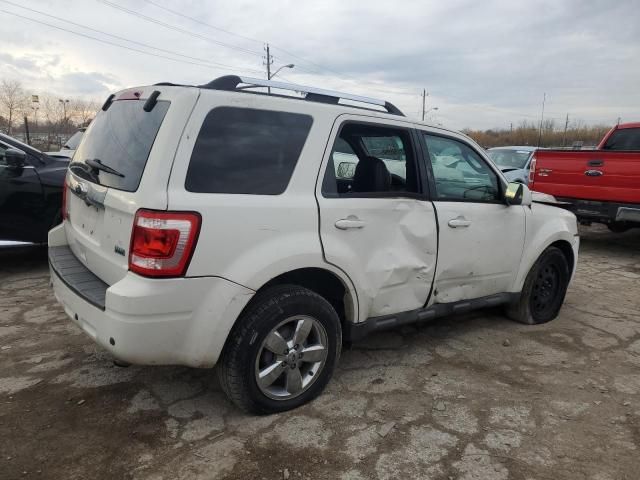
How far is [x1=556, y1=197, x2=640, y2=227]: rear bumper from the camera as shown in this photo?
6863 mm

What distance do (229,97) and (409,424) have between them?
204 centimetres

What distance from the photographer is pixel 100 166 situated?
282 cm

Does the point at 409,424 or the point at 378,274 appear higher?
the point at 378,274

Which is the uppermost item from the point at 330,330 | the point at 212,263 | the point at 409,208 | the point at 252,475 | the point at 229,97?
the point at 229,97

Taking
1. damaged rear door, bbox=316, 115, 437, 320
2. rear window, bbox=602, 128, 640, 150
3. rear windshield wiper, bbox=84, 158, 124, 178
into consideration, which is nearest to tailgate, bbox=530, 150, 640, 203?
rear window, bbox=602, 128, 640, 150

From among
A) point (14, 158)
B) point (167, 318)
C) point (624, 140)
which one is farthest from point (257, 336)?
point (624, 140)

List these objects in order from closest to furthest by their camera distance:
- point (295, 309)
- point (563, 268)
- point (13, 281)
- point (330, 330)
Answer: point (295, 309)
point (330, 330)
point (563, 268)
point (13, 281)

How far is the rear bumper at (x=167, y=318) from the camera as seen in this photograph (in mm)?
2355

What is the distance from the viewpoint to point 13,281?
5.35 metres

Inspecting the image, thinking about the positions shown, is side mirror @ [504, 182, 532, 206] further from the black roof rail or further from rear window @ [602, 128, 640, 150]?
rear window @ [602, 128, 640, 150]

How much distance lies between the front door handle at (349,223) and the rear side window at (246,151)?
0.40 meters

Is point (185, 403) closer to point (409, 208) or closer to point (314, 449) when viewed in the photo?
point (314, 449)

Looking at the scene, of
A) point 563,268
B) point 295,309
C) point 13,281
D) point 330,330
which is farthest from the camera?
A: point 13,281

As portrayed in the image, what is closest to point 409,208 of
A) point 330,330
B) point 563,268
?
point 330,330
